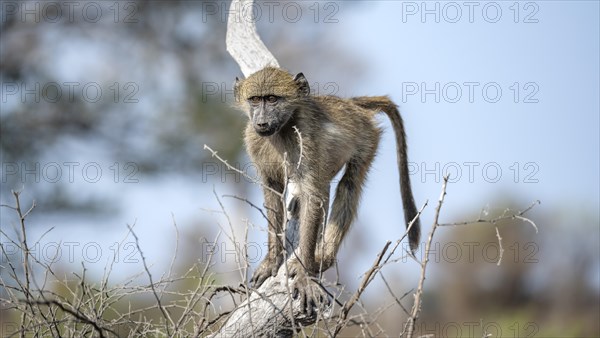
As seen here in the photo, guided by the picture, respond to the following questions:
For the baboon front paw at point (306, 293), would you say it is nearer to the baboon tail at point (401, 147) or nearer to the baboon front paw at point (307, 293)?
the baboon front paw at point (307, 293)

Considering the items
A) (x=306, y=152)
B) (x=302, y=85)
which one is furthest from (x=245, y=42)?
(x=306, y=152)

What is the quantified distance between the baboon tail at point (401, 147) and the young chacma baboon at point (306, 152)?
283mm

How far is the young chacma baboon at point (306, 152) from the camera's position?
16.0 feet

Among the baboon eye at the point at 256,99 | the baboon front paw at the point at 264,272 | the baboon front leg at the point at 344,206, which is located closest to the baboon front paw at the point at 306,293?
the baboon front paw at the point at 264,272

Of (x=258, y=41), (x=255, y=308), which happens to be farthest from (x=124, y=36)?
(x=255, y=308)

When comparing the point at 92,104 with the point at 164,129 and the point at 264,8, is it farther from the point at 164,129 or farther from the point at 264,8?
the point at 264,8

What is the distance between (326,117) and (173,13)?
1200 cm

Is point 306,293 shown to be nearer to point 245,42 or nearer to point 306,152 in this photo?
point 306,152

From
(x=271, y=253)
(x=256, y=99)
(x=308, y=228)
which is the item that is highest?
(x=256, y=99)

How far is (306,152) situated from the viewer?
16.1 ft

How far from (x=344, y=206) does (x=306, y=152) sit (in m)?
0.56

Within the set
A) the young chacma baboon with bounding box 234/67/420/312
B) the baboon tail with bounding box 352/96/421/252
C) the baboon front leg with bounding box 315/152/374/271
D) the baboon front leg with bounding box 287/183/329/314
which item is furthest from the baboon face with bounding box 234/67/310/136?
the baboon tail with bounding box 352/96/421/252

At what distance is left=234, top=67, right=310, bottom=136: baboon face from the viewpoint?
16.3ft

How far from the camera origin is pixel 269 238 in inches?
198
